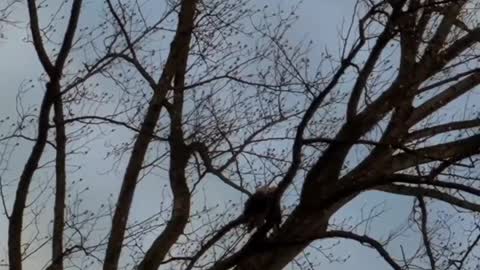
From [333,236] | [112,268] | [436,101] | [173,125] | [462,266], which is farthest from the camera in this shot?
[436,101]

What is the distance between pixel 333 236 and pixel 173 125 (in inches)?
102

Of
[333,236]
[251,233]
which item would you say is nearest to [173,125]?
[251,233]

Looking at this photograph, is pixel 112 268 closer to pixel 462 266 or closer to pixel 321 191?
pixel 321 191

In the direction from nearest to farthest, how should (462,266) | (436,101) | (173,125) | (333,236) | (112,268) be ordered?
(333,236) → (462,266) → (112,268) → (173,125) → (436,101)

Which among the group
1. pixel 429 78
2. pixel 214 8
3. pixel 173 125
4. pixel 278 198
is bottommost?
pixel 278 198

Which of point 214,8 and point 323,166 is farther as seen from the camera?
point 214,8

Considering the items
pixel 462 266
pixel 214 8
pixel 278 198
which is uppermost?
pixel 214 8

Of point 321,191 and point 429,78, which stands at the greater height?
point 429,78

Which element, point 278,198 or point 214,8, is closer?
point 278,198

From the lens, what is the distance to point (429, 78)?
392 inches

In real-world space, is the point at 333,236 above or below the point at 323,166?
below

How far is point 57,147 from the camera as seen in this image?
9094 millimetres

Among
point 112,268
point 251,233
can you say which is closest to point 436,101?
point 251,233

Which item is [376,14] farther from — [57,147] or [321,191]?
[57,147]
